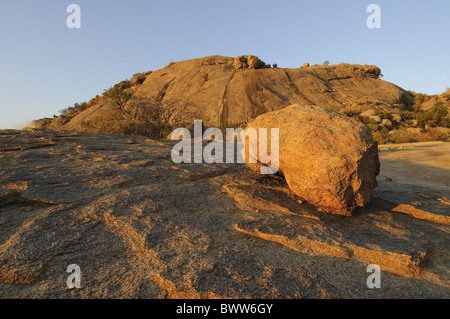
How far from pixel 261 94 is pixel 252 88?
1004mm

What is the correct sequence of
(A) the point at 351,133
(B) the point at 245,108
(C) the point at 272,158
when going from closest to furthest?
(A) the point at 351,133 → (C) the point at 272,158 → (B) the point at 245,108

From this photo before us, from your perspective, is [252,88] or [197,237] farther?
[252,88]

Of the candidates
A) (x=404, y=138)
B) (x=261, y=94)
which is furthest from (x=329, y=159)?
(x=261, y=94)

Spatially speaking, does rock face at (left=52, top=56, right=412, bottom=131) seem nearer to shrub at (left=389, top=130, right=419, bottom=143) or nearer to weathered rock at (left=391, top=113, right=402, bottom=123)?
weathered rock at (left=391, top=113, right=402, bottom=123)

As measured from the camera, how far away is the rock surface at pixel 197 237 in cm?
158

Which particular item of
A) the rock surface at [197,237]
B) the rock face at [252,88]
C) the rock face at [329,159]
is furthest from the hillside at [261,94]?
the rock face at [329,159]

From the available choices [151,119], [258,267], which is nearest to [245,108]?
[151,119]

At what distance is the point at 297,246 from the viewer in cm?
207

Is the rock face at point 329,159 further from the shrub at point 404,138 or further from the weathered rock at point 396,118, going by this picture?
the weathered rock at point 396,118

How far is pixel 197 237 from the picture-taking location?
209 cm

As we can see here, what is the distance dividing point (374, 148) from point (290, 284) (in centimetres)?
195

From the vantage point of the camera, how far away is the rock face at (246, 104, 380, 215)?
2.57m

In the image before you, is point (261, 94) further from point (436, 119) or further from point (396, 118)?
point (436, 119)
